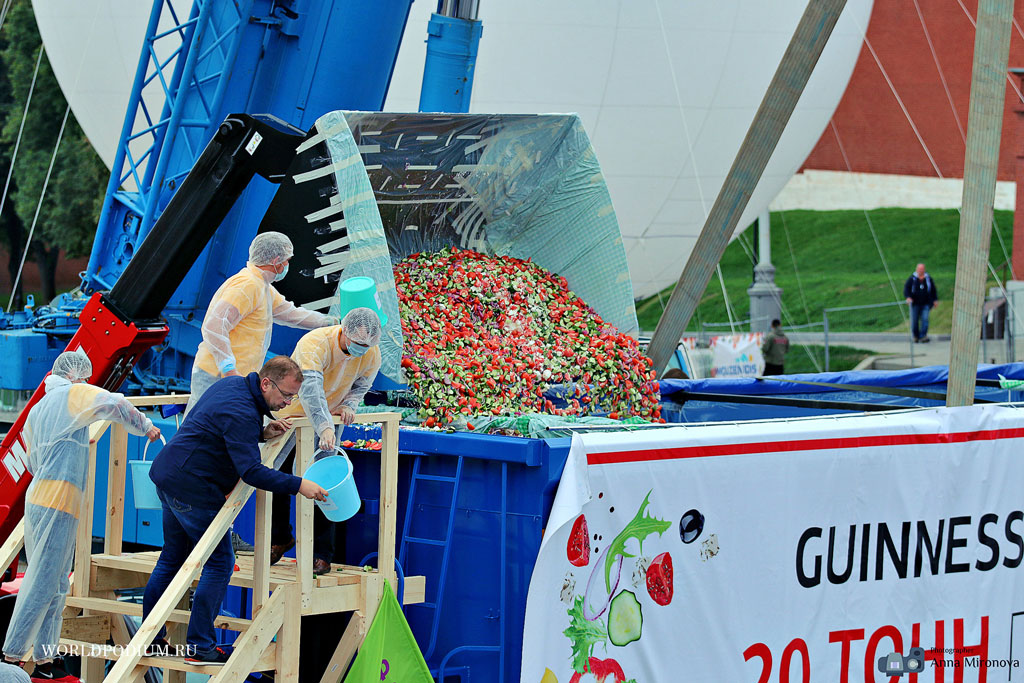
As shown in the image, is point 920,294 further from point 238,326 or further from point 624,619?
point 624,619

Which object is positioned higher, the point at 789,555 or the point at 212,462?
the point at 212,462

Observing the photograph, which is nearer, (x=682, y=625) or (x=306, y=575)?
(x=306, y=575)

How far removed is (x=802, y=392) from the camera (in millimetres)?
11484

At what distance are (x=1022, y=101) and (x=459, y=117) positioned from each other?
66.9ft

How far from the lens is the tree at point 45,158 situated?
34.1 meters

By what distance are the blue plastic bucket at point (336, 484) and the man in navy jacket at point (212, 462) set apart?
4.8 inches

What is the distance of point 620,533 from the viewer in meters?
5.84

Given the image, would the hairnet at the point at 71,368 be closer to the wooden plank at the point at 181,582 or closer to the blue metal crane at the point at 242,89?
the wooden plank at the point at 181,582

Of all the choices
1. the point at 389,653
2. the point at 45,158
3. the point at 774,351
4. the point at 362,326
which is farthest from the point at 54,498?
the point at 45,158

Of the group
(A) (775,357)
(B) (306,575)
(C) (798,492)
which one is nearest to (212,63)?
(B) (306,575)

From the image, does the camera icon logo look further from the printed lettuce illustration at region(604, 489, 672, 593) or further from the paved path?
the paved path

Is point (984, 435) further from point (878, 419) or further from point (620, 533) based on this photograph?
point (620, 533)

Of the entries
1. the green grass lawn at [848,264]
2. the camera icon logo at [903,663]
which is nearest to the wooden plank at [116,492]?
the camera icon logo at [903,663]

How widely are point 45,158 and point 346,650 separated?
32.3m
